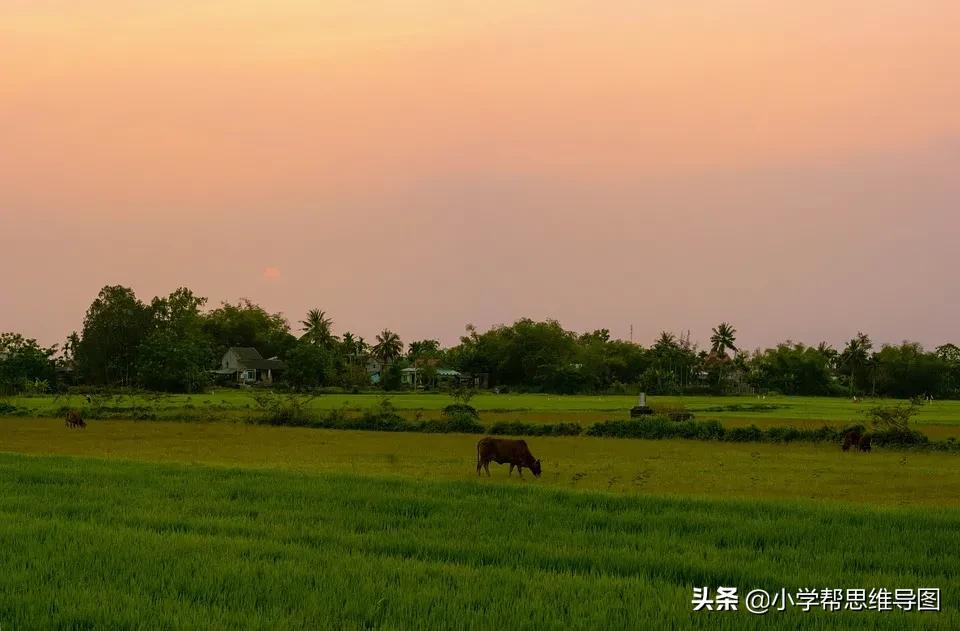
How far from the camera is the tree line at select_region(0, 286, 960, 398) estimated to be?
306 ft

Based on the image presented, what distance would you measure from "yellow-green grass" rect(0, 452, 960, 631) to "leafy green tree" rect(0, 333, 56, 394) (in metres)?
79.7

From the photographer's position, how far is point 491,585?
8.17 meters

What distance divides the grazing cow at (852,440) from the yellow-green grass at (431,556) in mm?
18167

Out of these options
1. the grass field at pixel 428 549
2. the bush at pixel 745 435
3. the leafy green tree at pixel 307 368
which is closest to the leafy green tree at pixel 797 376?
the leafy green tree at pixel 307 368

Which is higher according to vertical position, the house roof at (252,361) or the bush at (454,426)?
the house roof at (252,361)

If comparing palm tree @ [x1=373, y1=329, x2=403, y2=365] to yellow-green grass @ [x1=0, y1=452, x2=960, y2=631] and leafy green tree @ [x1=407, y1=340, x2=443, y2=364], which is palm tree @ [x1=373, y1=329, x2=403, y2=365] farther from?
yellow-green grass @ [x1=0, y1=452, x2=960, y2=631]

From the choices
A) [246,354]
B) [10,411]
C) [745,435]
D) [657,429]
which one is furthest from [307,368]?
[745,435]

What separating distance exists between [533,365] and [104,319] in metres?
50.5

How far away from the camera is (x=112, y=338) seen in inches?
4043

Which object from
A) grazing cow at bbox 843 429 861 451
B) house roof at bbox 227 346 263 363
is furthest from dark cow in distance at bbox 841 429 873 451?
house roof at bbox 227 346 263 363

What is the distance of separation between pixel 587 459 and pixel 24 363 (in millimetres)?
81567

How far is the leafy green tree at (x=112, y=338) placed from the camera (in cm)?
10238

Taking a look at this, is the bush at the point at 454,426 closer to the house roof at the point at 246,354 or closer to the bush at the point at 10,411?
the bush at the point at 10,411

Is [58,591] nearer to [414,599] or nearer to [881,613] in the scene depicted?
[414,599]
